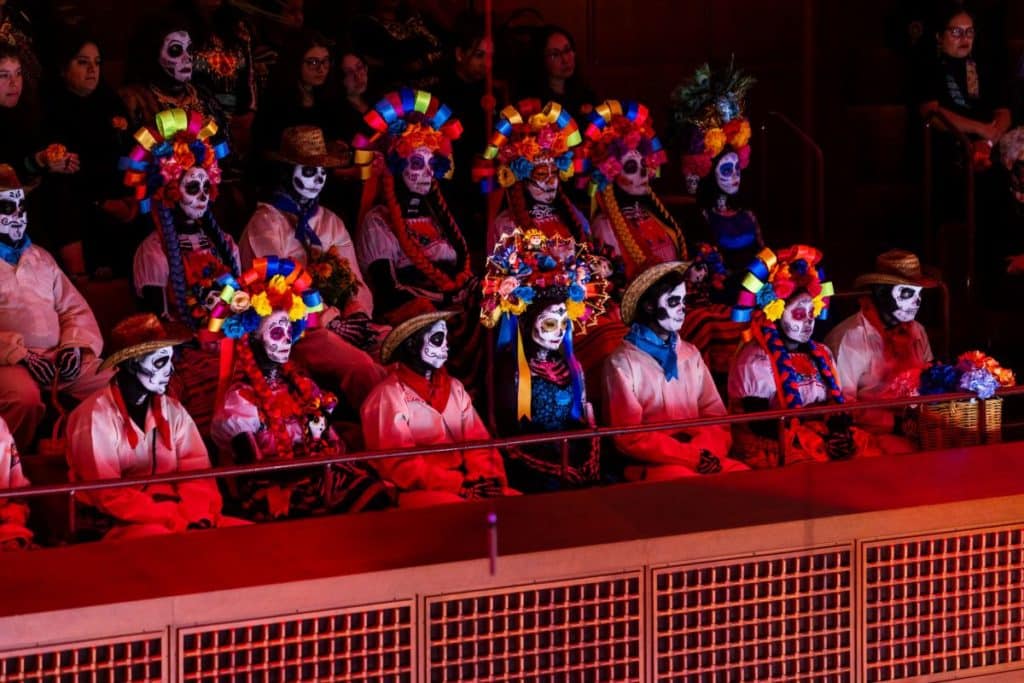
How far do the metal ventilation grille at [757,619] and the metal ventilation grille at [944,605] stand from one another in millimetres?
102

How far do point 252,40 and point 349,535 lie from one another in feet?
10.5

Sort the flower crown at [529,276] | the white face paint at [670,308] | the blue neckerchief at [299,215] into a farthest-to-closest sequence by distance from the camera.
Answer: the blue neckerchief at [299,215] < the white face paint at [670,308] < the flower crown at [529,276]

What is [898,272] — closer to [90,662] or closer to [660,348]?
[660,348]

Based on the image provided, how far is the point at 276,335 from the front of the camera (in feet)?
21.3

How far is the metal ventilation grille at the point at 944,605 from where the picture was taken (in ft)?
19.5

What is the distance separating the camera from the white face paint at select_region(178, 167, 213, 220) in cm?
721

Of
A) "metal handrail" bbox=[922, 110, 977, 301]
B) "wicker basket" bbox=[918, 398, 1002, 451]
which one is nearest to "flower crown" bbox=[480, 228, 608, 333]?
"wicker basket" bbox=[918, 398, 1002, 451]

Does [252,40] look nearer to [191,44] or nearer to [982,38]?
[191,44]

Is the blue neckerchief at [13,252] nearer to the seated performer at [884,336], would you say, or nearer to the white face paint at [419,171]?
the white face paint at [419,171]

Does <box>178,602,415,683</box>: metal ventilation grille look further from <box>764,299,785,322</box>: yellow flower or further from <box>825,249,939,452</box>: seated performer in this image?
<box>825,249,939,452</box>: seated performer

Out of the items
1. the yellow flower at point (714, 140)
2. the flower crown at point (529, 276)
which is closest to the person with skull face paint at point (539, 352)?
the flower crown at point (529, 276)

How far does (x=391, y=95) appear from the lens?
7.79 metres

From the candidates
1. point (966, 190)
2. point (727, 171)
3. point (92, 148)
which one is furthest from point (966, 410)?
point (92, 148)

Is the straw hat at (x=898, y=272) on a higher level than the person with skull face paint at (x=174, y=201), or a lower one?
lower
